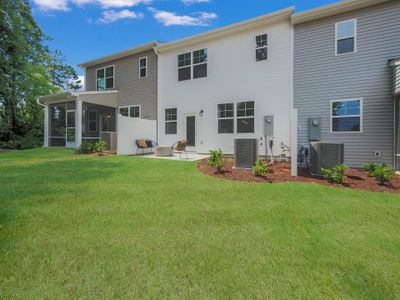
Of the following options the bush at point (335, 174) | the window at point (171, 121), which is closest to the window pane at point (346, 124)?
the bush at point (335, 174)

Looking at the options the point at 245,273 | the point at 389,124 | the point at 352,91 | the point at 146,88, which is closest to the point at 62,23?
the point at 146,88

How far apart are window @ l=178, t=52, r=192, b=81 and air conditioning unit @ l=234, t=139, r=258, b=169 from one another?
5.88 m

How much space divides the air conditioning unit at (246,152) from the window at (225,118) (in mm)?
3276

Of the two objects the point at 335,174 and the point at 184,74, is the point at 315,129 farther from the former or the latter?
the point at 184,74

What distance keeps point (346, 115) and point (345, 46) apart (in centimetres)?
245

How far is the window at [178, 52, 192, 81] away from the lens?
12720 millimetres

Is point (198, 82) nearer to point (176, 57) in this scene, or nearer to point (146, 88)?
point (176, 57)

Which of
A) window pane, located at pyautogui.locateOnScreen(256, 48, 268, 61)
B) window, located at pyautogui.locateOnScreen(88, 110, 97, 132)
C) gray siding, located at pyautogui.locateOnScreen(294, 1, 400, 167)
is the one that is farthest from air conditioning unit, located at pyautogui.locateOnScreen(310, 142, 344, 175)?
window, located at pyautogui.locateOnScreen(88, 110, 97, 132)

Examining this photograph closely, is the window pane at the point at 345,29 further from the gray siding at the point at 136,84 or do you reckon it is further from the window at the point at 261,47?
the gray siding at the point at 136,84

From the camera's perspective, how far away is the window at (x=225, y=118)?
11445 millimetres

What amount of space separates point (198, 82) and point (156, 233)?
1008 centimetres

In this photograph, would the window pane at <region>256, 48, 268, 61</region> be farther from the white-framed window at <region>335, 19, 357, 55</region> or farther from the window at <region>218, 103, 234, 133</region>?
the white-framed window at <region>335, 19, 357, 55</region>

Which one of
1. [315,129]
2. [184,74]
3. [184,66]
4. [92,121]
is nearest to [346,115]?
[315,129]

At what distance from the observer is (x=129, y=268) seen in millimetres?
2438
